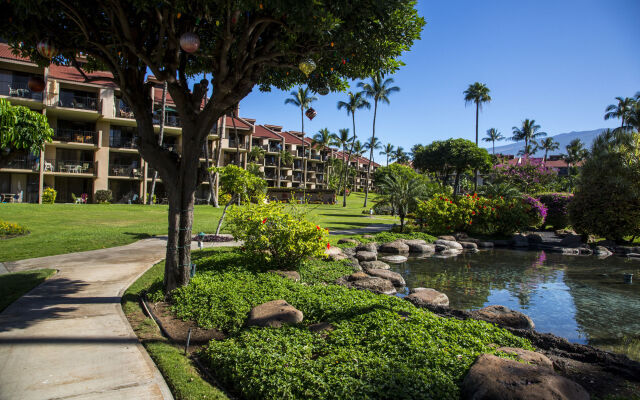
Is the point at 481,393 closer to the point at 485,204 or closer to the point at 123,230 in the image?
the point at 123,230

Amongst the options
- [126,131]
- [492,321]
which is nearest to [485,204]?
[492,321]

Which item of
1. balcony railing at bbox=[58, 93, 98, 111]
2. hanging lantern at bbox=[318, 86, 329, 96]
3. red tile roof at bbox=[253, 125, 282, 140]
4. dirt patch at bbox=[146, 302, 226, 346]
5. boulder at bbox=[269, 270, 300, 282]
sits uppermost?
red tile roof at bbox=[253, 125, 282, 140]

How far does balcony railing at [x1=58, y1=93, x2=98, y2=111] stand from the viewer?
31716mm

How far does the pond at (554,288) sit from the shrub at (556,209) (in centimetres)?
958

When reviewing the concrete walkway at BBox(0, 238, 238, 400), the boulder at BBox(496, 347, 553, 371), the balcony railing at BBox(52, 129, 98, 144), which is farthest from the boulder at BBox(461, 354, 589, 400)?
the balcony railing at BBox(52, 129, 98, 144)

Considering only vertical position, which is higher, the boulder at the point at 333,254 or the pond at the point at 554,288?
the boulder at the point at 333,254

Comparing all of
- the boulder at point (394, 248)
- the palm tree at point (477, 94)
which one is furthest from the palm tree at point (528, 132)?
the boulder at point (394, 248)

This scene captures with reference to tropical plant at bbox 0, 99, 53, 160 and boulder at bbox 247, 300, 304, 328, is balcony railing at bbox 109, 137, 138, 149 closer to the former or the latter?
tropical plant at bbox 0, 99, 53, 160

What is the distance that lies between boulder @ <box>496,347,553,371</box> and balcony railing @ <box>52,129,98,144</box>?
3748 cm

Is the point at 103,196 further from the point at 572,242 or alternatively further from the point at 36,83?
the point at 572,242

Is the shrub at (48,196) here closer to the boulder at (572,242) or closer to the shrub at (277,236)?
the shrub at (277,236)

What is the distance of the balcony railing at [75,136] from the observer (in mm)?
32275

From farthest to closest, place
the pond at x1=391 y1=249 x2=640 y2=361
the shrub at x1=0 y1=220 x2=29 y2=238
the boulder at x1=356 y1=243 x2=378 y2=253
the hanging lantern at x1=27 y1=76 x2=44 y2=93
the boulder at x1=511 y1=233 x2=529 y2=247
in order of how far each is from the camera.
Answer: the boulder at x1=511 y1=233 x2=529 y2=247, the boulder at x1=356 y1=243 x2=378 y2=253, the shrub at x1=0 y1=220 x2=29 y2=238, the pond at x1=391 y1=249 x2=640 y2=361, the hanging lantern at x1=27 y1=76 x2=44 y2=93

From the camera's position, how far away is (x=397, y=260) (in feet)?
51.4
